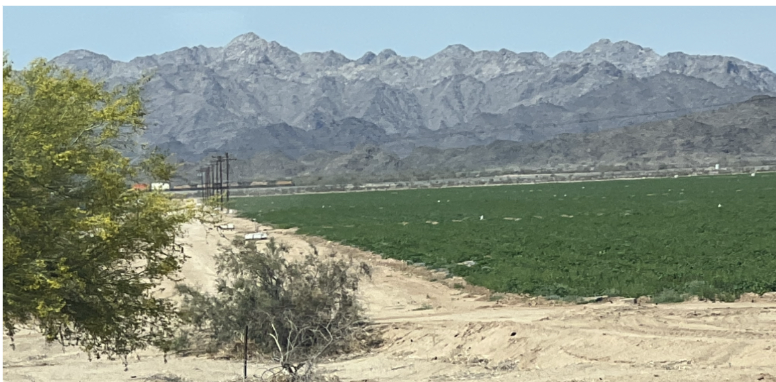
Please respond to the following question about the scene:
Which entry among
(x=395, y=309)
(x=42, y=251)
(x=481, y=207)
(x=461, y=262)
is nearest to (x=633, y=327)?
(x=395, y=309)

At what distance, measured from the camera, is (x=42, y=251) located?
1021 centimetres

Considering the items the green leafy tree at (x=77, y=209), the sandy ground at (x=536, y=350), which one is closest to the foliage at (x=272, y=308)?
the sandy ground at (x=536, y=350)

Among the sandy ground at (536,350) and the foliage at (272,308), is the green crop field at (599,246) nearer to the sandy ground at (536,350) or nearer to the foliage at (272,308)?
the sandy ground at (536,350)

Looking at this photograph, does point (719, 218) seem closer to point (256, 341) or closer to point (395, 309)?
point (395, 309)

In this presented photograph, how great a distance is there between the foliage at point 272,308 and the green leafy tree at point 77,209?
210 inches

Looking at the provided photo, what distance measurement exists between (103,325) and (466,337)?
25.2 feet

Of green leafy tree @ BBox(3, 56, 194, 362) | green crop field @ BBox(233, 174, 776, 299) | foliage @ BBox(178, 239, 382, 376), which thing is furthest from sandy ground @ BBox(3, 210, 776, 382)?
green leafy tree @ BBox(3, 56, 194, 362)

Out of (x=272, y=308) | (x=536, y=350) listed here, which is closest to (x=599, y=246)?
(x=536, y=350)

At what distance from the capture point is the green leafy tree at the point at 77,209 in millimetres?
9602

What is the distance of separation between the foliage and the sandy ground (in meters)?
0.67

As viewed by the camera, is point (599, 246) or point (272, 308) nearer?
point (272, 308)

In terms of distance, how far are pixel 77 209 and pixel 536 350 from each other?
8.43 metres

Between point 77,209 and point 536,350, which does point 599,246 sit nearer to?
point 536,350

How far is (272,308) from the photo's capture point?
17703 mm
